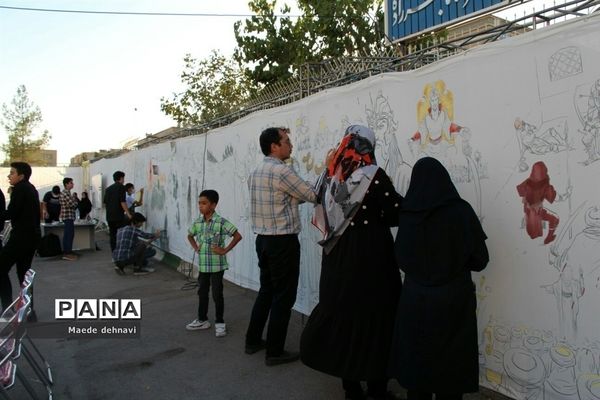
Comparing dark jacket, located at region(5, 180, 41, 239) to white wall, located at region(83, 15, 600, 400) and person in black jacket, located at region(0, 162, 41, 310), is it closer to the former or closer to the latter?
person in black jacket, located at region(0, 162, 41, 310)

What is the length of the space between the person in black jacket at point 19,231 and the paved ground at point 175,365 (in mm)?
659

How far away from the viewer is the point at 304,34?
49.5 ft

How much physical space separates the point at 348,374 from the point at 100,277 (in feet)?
22.4

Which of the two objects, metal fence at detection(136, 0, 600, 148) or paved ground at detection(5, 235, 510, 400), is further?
paved ground at detection(5, 235, 510, 400)

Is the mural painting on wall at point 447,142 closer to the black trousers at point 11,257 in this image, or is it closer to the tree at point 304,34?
the black trousers at point 11,257

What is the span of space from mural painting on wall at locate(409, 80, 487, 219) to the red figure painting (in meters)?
0.35

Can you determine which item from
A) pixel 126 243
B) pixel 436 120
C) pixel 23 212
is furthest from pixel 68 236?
pixel 436 120

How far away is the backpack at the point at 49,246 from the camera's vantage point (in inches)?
444

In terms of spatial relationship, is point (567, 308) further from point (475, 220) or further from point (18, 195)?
point (18, 195)

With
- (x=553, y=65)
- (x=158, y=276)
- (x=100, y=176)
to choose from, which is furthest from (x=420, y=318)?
(x=100, y=176)

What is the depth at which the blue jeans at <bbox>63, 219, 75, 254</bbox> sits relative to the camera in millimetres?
11461

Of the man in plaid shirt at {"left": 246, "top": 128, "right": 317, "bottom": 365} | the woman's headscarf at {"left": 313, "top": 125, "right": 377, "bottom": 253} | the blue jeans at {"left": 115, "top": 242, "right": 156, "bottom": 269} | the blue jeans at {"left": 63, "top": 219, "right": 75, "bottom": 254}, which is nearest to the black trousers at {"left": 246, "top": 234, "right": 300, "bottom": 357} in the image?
the man in plaid shirt at {"left": 246, "top": 128, "right": 317, "bottom": 365}

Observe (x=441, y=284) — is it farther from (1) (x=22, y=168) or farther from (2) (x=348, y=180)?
(1) (x=22, y=168)
